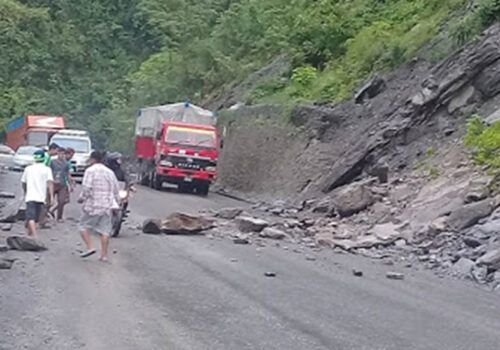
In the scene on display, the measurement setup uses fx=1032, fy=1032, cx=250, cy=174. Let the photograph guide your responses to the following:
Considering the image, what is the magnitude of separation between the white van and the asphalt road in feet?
77.9

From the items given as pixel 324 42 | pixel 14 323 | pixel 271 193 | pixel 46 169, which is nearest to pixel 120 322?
pixel 14 323

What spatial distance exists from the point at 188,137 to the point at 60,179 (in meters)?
15.9

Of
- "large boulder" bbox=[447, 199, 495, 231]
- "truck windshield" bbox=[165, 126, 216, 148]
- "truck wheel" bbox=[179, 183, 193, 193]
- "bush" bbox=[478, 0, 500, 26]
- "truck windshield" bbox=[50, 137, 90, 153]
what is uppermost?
"bush" bbox=[478, 0, 500, 26]

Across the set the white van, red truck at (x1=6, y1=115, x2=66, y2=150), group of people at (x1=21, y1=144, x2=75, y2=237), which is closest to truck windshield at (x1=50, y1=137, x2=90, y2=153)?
the white van

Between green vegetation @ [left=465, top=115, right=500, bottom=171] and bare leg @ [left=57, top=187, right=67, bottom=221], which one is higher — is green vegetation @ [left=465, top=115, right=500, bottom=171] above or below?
above

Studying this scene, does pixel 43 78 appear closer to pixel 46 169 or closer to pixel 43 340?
pixel 46 169

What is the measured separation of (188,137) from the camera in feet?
129

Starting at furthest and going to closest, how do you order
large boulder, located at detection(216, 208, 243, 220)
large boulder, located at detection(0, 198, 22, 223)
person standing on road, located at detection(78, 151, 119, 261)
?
1. large boulder, located at detection(216, 208, 243, 220)
2. large boulder, located at detection(0, 198, 22, 223)
3. person standing on road, located at detection(78, 151, 119, 261)

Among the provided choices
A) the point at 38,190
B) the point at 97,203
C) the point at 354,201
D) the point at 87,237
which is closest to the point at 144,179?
the point at 354,201

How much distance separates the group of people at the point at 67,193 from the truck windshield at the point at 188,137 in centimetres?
1343

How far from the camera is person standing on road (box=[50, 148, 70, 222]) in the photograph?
23.4 meters

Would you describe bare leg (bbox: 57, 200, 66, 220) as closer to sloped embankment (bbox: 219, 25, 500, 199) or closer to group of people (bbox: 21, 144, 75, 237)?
group of people (bbox: 21, 144, 75, 237)

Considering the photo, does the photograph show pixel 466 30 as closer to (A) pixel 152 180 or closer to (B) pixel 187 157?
(B) pixel 187 157

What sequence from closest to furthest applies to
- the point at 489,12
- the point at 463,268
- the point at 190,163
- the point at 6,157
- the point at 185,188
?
the point at 463,268 < the point at 489,12 < the point at 190,163 < the point at 185,188 < the point at 6,157
